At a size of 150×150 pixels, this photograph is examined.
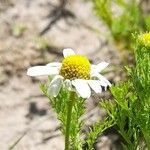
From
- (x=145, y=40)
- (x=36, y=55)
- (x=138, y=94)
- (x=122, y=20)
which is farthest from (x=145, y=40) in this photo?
(x=36, y=55)

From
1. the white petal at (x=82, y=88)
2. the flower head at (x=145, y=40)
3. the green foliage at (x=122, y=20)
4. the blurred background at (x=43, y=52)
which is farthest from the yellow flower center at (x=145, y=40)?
the green foliage at (x=122, y=20)

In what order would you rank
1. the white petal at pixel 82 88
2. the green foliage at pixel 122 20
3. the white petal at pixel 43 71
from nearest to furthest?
the white petal at pixel 82 88
the white petal at pixel 43 71
the green foliage at pixel 122 20

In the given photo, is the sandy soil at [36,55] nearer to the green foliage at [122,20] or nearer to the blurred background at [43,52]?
the blurred background at [43,52]

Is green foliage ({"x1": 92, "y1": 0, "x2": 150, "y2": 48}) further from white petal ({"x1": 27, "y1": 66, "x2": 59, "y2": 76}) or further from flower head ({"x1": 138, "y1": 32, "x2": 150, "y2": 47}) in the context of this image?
white petal ({"x1": 27, "y1": 66, "x2": 59, "y2": 76})

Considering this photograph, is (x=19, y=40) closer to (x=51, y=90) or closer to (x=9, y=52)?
(x=9, y=52)

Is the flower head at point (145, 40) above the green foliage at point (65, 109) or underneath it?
above

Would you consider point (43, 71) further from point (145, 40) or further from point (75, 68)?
point (145, 40)

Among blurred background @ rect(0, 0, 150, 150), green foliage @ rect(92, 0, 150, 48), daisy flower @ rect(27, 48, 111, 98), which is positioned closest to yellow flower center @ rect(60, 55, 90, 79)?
daisy flower @ rect(27, 48, 111, 98)
